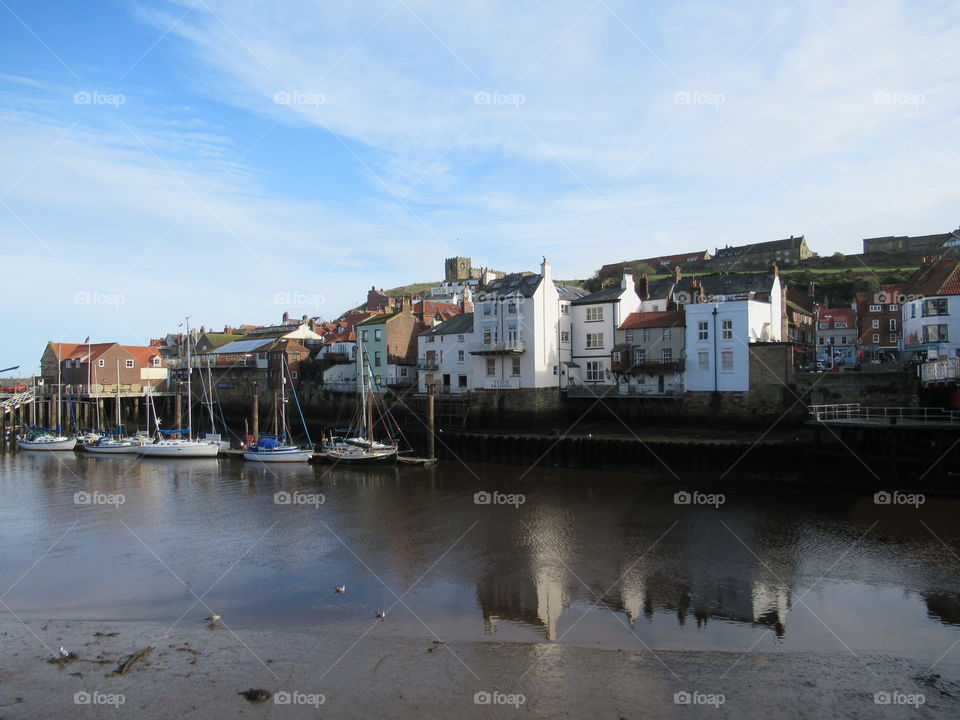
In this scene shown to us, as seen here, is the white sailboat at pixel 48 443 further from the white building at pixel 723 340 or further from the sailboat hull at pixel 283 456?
the white building at pixel 723 340

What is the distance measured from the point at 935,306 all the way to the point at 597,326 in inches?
838

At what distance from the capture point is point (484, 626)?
52.3 ft

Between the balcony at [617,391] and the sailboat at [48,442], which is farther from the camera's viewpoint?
the sailboat at [48,442]

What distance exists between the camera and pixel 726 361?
40.2 meters

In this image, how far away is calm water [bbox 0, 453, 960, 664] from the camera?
16.0 metres

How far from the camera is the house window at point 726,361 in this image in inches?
1576

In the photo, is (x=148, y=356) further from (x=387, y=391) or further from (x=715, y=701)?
(x=715, y=701)

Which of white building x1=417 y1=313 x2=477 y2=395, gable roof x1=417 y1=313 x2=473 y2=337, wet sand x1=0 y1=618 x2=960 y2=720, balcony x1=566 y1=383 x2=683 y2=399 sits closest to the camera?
wet sand x1=0 y1=618 x2=960 y2=720

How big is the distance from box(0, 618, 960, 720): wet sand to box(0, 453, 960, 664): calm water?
96cm

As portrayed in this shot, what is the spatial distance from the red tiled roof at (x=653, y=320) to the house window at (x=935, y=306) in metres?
15.3

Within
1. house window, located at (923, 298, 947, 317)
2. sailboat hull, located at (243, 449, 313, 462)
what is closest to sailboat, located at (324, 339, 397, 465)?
sailboat hull, located at (243, 449, 313, 462)

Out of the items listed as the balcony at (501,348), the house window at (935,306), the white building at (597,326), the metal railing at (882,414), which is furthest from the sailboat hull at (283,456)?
the house window at (935,306)

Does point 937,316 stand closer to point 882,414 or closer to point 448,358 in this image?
point 882,414

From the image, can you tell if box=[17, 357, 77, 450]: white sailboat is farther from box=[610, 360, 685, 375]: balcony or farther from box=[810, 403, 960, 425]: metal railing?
box=[810, 403, 960, 425]: metal railing
